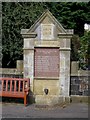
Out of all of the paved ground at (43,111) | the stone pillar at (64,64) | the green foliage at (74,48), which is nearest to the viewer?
the paved ground at (43,111)

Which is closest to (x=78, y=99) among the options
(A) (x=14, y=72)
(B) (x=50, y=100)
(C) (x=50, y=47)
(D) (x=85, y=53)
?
(B) (x=50, y=100)

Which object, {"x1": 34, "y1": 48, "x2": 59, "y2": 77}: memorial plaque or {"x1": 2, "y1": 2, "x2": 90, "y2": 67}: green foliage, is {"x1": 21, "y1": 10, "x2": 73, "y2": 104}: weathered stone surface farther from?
{"x1": 2, "y1": 2, "x2": 90, "y2": 67}: green foliage

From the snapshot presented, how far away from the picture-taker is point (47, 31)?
39.1ft

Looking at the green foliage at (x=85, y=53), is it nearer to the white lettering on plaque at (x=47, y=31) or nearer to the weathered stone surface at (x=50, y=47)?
the weathered stone surface at (x=50, y=47)

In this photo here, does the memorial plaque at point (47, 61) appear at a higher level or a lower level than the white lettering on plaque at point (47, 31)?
lower

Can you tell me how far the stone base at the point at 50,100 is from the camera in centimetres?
1178

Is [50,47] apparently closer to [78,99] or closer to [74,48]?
[78,99]

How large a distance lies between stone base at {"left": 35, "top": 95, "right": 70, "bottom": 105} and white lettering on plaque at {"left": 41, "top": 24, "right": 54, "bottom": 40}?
1.90 metres

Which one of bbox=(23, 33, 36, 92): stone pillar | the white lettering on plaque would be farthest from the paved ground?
the white lettering on plaque

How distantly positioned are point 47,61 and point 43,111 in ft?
6.66

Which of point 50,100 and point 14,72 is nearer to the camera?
point 50,100

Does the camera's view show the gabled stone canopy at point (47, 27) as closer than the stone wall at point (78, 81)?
Yes

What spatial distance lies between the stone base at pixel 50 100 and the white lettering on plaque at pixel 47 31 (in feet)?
6.22

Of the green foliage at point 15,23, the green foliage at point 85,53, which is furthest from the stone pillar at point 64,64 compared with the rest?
the green foliage at point 85,53
